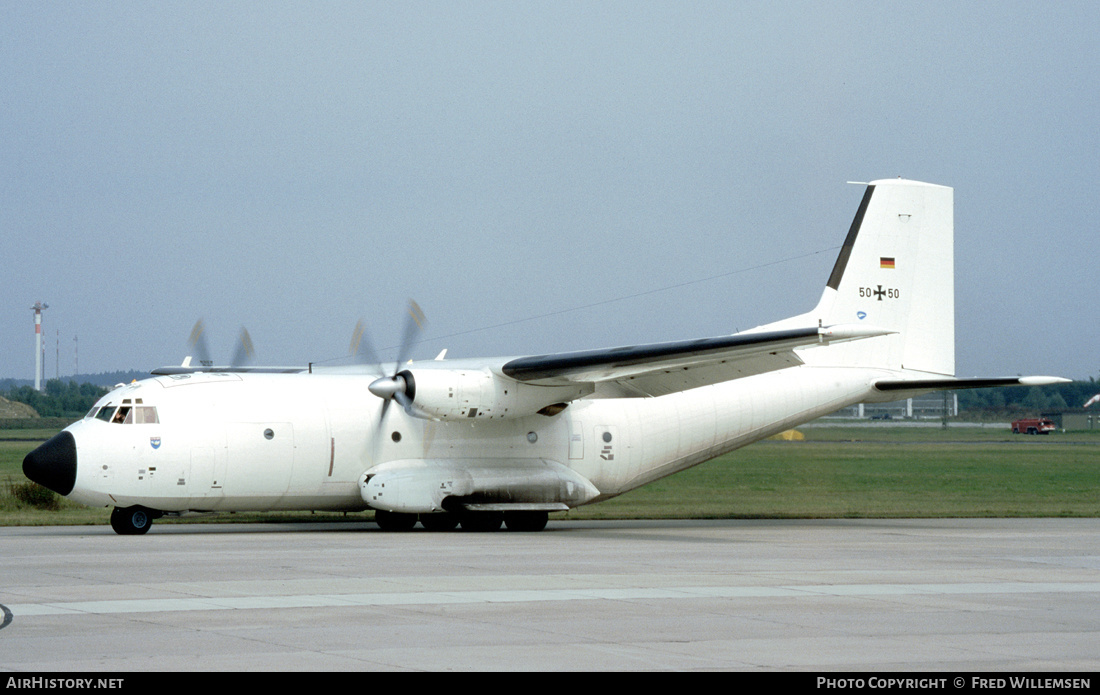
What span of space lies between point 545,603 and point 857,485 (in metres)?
24.7

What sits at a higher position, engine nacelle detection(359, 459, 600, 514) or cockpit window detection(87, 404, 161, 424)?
cockpit window detection(87, 404, 161, 424)

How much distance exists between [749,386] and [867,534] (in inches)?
155

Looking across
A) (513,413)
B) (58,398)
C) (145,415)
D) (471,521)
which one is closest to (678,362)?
(513,413)

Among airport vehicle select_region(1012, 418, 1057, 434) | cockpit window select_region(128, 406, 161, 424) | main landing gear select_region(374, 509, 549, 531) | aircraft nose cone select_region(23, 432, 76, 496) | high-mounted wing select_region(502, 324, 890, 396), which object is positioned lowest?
airport vehicle select_region(1012, 418, 1057, 434)

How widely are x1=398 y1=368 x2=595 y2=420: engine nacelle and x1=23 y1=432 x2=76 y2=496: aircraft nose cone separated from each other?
5033mm

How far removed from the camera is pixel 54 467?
61.6 feet

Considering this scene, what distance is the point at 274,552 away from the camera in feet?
53.5

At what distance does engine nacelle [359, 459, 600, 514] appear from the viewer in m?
20.5

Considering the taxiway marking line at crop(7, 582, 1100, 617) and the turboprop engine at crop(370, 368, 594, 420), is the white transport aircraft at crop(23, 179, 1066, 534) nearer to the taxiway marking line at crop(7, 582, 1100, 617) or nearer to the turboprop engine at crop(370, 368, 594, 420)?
the turboprop engine at crop(370, 368, 594, 420)

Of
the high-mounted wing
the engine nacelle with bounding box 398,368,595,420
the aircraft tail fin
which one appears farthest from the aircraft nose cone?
the aircraft tail fin

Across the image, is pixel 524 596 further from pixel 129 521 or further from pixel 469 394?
pixel 129 521
